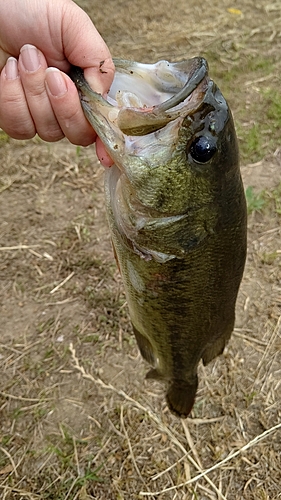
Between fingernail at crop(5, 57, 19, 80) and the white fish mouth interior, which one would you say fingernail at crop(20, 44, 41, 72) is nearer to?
fingernail at crop(5, 57, 19, 80)

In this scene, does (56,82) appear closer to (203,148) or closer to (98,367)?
(203,148)

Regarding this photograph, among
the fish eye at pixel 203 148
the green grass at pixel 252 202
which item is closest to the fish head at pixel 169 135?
the fish eye at pixel 203 148

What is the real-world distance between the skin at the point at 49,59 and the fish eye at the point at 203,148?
279 mm

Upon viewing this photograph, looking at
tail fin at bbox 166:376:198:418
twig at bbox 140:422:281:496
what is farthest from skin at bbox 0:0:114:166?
twig at bbox 140:422:281:496

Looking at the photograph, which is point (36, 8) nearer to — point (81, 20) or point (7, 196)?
point (81, 20)

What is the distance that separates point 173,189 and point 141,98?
0.30m

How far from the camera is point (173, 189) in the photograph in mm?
1598

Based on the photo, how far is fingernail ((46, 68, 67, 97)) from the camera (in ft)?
5.15

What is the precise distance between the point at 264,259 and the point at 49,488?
1.70m

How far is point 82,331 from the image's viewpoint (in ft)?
9.65

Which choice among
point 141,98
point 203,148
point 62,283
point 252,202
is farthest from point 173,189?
point 252,202

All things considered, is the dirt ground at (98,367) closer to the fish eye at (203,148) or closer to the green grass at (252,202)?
the green grass at (252,202)

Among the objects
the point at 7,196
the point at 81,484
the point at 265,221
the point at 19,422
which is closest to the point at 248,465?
the point at 81,484

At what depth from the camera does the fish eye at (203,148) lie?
1.54 meters
